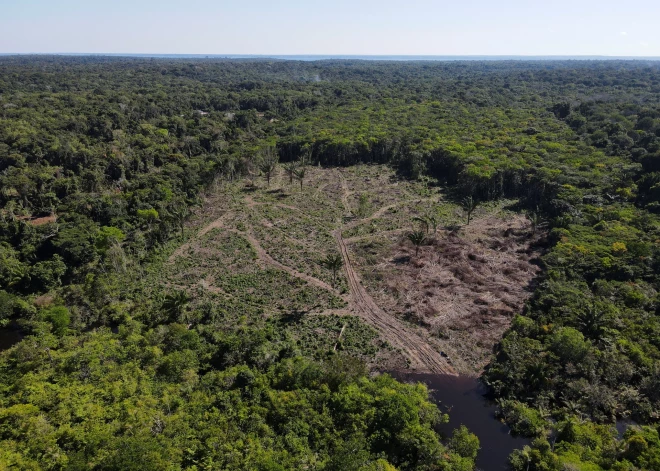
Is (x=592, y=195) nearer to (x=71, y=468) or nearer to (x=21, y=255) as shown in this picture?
(x=71, y=468)

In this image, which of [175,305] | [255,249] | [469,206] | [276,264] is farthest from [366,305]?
[469,206]

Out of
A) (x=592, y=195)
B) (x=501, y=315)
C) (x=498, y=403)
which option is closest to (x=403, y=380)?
(x=498, y=403)

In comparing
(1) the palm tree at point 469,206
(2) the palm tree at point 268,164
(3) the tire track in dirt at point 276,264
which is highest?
(2) the palm tree at point 268,164

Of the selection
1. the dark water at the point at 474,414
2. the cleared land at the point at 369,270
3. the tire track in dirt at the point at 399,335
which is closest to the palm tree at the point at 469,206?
the cleared land at the point at 369,270

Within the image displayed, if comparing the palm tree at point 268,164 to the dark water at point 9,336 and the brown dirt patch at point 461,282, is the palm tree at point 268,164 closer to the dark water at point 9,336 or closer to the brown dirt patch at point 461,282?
the brown dirt patch at point 461,282

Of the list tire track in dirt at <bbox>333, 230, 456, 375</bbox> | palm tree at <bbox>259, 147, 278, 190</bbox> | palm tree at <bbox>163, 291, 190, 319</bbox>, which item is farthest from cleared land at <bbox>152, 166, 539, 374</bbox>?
palm tree at <bbox>259, 147, 278, 190</bbox>

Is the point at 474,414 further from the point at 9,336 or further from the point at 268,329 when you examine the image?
the point at 9,336
